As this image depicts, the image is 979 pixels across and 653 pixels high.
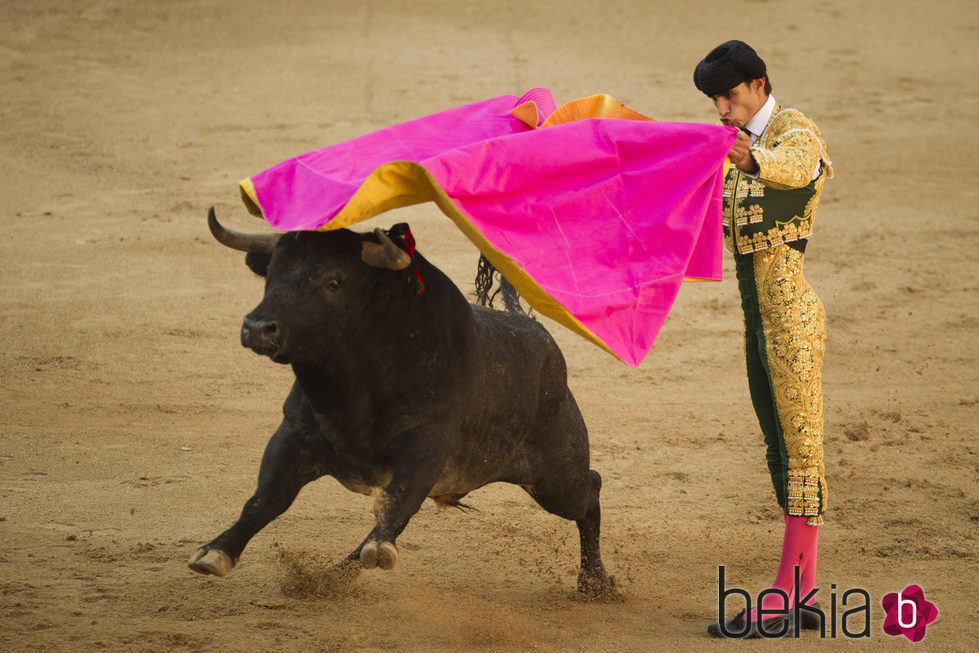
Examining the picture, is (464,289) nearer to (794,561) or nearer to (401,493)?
(794,561)

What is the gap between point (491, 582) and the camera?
4984 millimetres

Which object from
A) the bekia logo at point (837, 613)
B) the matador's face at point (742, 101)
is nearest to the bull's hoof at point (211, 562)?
the bekia logo at point (837, 613)

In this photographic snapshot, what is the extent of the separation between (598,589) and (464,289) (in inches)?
140

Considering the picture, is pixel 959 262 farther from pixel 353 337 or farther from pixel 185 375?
pixel 353 337

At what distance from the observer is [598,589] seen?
16.1 feet

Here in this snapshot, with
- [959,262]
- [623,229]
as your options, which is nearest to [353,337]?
[623,229]

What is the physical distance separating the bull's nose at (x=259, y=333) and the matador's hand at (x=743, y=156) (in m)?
1.55

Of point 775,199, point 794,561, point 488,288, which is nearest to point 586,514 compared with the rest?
point 794,561

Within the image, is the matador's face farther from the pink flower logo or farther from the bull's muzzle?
the pink flower logo

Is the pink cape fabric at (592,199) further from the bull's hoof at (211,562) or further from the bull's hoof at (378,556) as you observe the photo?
the bull's hoof at (211,562)

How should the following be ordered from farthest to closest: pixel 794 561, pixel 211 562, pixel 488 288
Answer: pixel 488 288 → pixel 794 561 → pixel 211 562

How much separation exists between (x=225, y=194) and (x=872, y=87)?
6830 mm

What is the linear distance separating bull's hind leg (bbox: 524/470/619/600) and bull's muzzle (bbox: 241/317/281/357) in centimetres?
146

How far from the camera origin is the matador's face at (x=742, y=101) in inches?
164
